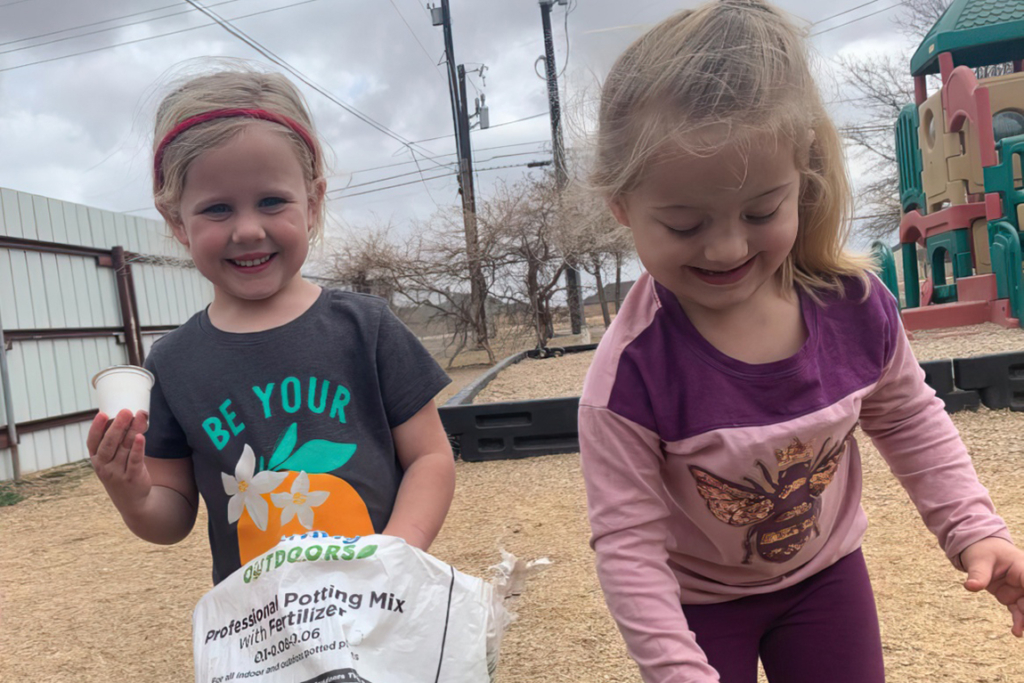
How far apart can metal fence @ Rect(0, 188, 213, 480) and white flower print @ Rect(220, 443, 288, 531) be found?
5.91m

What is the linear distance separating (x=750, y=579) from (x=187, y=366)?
1080 millimetres

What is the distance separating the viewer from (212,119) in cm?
140

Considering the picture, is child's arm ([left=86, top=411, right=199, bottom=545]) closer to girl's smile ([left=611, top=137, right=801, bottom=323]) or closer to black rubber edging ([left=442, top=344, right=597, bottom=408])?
girl's smile ([left=611, top=137, right=801, bottom=323])

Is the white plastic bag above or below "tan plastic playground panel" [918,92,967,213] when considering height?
below

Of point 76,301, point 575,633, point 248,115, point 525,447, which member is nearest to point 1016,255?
point 525,447

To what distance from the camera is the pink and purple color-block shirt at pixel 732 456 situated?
1.17 meters

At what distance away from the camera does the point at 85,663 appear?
2807 mm

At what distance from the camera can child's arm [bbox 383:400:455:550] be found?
4.53ft

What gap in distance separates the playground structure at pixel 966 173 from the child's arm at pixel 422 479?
7.74 m

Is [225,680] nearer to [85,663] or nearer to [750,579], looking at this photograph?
[750,579]

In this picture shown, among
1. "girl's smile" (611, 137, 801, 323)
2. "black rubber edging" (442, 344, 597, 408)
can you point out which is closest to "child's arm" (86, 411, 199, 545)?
"girl's smile" (611, 137, 801, 323)

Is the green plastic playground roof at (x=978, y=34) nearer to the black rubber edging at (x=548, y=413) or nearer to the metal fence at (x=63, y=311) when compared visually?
the black rubber edging at (x=548, y=413)

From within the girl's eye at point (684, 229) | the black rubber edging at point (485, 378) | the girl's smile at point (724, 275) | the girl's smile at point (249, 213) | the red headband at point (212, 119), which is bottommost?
the black rubber edging at point (485, 378)

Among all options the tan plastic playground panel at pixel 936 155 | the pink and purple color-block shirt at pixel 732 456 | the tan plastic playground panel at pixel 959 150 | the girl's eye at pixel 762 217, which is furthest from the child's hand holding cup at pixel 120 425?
the tan plastic playground panel at pixel 936 155
